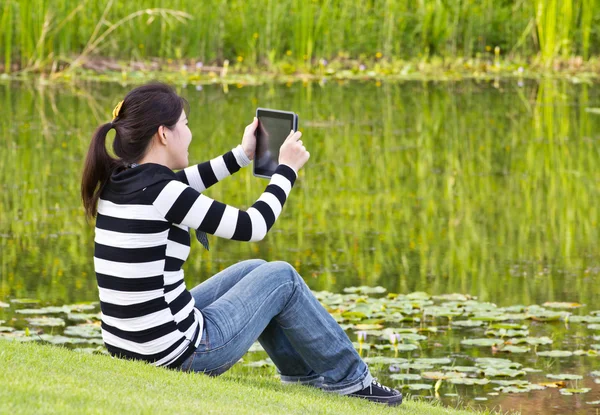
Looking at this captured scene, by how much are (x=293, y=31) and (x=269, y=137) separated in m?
11.4

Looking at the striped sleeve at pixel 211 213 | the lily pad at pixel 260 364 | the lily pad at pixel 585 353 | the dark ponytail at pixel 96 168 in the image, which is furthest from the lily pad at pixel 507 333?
the dark ponytail at pixel 96 168

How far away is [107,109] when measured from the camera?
36.8 feet

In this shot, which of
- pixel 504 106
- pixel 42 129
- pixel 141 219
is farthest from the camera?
pixel 504 106

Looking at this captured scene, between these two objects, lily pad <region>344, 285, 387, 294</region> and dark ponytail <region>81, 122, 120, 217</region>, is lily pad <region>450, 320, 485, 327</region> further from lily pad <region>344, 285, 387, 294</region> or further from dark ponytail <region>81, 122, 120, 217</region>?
dark ponytail <region>81, 122, 120, 217</region>

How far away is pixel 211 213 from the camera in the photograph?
3.30 meters

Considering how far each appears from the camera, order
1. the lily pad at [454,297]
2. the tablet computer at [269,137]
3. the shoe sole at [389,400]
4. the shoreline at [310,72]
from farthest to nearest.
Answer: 1. the shoreline at [310,72]
2. the lily pad at [454,297]
3. the tablet computer at [269,137]
4. the shoe sole at [389,400]

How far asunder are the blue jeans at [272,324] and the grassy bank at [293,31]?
9.81 meters

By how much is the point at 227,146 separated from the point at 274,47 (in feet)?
19.4

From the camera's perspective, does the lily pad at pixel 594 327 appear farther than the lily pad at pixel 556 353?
Yes

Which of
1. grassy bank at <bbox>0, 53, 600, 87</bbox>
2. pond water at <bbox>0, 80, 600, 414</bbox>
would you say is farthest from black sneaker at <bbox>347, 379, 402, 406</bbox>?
grassy bank at <bbox>0, 53, 600, 87</bbox>

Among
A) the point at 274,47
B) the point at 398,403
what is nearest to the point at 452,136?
the point at 274,47

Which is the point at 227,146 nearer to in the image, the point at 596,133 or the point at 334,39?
the point at 596,133

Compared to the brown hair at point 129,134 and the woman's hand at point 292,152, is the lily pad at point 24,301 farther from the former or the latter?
the woman's hand at point 292,152

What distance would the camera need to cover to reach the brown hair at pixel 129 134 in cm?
336
